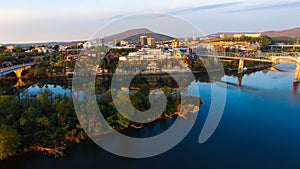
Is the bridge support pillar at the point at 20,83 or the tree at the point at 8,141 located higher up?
the bridge support pillar at the point at 20,83

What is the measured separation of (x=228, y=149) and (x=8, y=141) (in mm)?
2377

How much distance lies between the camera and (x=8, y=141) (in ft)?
9.25

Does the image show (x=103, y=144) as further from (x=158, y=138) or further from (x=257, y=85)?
(x=257, y=85)

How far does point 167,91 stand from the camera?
468 cm

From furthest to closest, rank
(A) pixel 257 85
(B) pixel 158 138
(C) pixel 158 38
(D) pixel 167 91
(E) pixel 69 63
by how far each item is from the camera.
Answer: (C) pixel 158 38, (E) pixel 69 63, (A) pixel 257 85, (D) pixel 167 91, (B) pixel 158 138

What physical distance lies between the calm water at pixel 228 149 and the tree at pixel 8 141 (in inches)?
4.6

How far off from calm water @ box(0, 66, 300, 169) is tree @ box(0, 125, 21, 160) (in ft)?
0.38

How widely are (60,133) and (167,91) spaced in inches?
79.6

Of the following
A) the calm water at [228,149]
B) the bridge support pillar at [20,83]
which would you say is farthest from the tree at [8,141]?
the bridge support pillar at [20,83]

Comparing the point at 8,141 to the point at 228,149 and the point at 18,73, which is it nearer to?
the point at 228,149

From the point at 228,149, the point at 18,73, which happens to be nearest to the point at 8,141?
the point at 228,149

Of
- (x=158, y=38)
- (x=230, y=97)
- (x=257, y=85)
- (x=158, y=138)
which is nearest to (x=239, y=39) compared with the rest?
(x=158, y=38)

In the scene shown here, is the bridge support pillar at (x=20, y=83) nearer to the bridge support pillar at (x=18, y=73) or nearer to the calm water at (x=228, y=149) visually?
the bridge support pillar at (x=18, y=73)

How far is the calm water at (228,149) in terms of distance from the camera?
9.42ft
